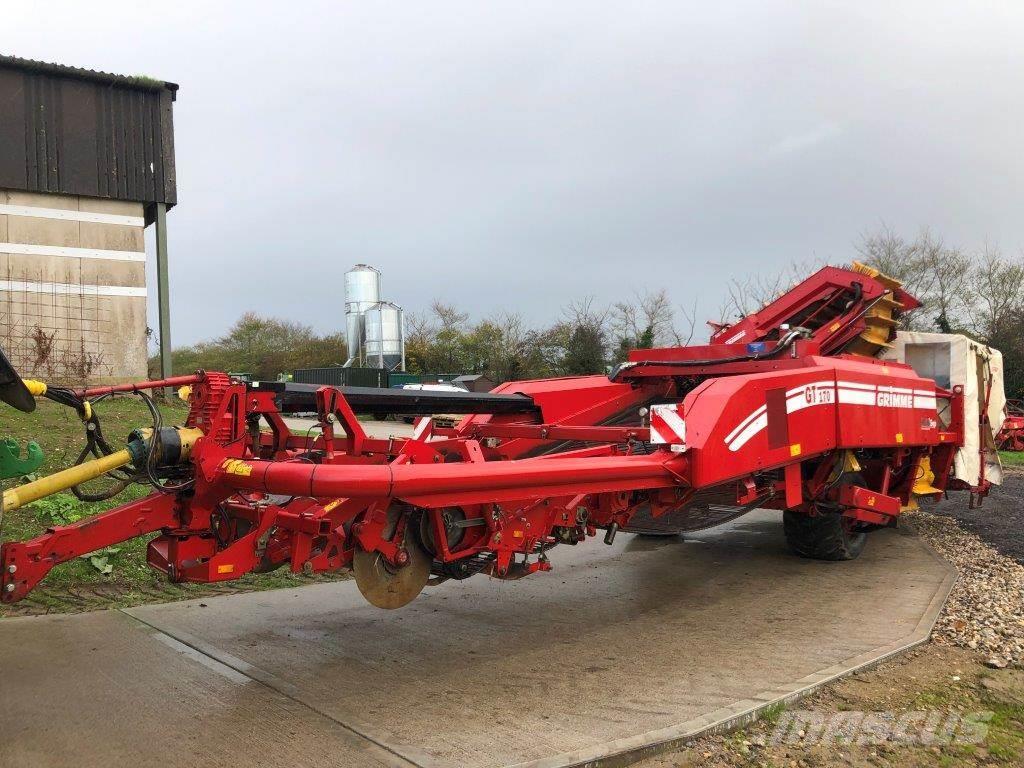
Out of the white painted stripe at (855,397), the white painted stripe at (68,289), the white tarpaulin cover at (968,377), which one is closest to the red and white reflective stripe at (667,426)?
the white painted stripe at (855,397)

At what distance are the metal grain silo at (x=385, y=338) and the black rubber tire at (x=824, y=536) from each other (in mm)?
26274

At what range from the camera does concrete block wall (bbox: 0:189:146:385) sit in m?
12.1

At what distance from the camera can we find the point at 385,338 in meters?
32.2

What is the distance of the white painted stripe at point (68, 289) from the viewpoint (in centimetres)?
1220

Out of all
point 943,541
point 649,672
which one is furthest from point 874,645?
point 943,541

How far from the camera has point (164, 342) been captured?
12836 mm

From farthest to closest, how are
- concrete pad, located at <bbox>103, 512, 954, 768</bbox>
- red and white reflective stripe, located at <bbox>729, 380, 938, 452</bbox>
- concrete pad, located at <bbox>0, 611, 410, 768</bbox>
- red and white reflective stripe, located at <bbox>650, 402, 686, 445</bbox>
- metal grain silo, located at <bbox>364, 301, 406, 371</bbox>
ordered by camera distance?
metal grain silo, located at <bbox>364, 301, 406, 371</bbox> → red and white reflective stripe, located at <bbox>729, 380, 938, 452</bbox> → red and white reflective stripe, located at <bbox>650, 402, 686, 445</bbox> → concrete pad, located at <bbox>103, 512, 954, 768</bbox> → concrete pad, located at <bbox>0, 611, 410, 768</bbox>

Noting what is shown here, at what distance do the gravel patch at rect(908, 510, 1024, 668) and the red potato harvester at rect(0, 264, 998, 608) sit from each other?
81 centimetres

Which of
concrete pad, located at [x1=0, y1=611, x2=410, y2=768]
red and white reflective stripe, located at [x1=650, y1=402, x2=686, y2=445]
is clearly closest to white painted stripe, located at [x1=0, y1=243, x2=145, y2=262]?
concrete pad, located at [x1=0, y1=611, x2=410, y2=768]

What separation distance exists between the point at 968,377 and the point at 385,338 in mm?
26678

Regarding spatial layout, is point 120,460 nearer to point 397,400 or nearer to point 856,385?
point 397,400

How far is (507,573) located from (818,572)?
346cm

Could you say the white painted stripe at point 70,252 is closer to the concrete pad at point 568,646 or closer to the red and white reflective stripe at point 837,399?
the concrete pad at point 568,646

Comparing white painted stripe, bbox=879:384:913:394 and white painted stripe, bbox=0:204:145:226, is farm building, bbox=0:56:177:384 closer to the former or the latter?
white painted stripe, bbox=0:204:145:226
